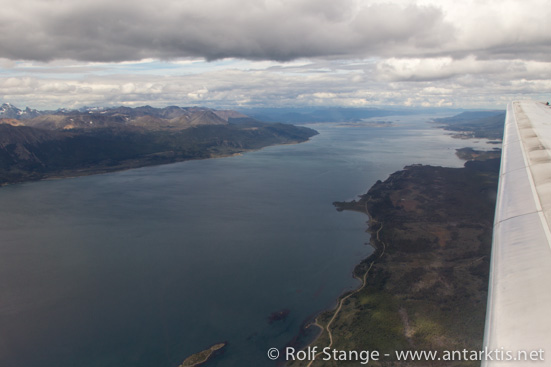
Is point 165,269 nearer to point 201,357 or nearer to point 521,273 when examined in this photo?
point 201,357

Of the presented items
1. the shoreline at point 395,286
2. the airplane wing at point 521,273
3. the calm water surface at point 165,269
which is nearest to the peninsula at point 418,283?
the shoreline at point 395,286

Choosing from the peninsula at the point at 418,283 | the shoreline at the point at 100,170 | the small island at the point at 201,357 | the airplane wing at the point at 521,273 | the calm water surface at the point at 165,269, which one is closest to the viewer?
the airplane wing at the point at 521,273

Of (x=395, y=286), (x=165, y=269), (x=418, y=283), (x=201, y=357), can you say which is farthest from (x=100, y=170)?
(x=418, y=283)

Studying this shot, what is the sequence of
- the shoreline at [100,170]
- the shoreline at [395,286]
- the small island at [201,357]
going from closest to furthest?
1. the small island at [201,357]
2. the shoreline at [395,286]
3. the shoreline at [100,170]

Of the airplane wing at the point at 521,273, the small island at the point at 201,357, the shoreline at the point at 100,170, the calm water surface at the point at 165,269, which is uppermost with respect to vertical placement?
the airplane wing at the point at 521,273

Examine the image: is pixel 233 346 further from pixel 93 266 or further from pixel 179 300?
pixel 93 266

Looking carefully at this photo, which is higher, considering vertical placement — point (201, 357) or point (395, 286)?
point (395, 286)

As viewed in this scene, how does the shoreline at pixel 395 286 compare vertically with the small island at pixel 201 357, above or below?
above

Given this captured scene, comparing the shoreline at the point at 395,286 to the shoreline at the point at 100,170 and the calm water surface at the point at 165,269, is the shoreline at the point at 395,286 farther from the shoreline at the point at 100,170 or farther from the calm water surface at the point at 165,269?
the shoreline at the point at 100,170
